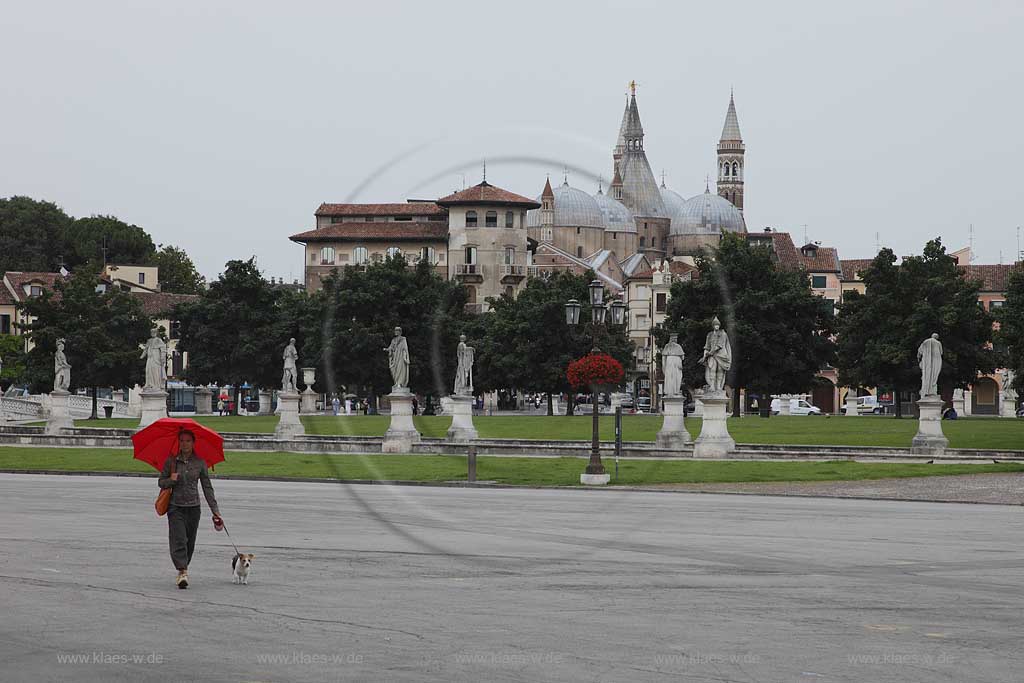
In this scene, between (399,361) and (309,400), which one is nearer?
(399,361)

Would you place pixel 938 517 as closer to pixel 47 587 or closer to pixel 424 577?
pixel 424 577

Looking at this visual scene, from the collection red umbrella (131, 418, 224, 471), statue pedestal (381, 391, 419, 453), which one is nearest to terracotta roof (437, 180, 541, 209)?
statue pedestal (381, 391, 419, 453)

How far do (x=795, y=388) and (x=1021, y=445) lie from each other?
107ft

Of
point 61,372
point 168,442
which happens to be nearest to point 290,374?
point 61,372

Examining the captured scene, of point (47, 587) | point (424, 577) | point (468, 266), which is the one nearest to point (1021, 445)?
point (424, 577)

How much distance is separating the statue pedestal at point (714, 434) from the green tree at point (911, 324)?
34.6 metres

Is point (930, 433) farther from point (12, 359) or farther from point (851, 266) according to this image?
point (851, 266)

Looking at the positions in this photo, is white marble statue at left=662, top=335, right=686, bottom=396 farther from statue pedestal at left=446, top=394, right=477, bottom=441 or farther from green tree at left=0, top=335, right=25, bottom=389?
green tree at left=0, top=335, right=25, bottom=389

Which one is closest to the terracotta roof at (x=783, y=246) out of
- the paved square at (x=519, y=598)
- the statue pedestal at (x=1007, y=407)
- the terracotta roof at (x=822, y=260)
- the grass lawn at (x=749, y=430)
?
the terracotta roof at (x=822, y=260)

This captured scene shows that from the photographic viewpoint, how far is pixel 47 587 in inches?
600

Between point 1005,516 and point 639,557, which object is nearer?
point 639,557

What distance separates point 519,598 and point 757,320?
6463 cm

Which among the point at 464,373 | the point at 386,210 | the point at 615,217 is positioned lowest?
the point at 464,373

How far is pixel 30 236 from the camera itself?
427 ft
